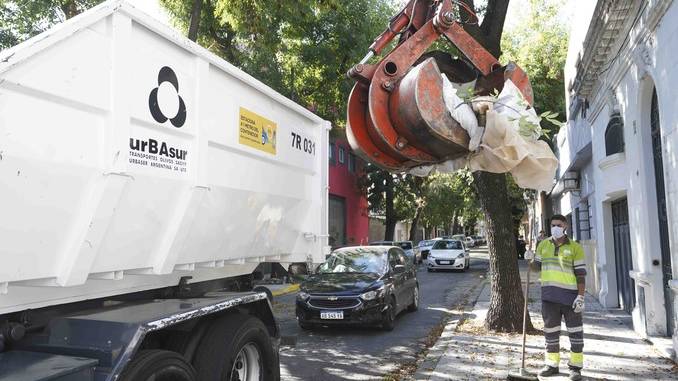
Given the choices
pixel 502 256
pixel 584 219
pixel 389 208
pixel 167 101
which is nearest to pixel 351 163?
pixel 389 208

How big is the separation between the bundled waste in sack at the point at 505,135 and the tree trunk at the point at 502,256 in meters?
4.38

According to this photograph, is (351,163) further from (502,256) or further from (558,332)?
(558,332)

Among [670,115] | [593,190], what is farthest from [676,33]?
[593,190]

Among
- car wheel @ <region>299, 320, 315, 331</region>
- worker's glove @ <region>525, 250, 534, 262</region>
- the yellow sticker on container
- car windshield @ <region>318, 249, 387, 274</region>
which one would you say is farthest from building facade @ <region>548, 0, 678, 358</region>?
car wheel @ <region>299, 320, 315, 331</region>

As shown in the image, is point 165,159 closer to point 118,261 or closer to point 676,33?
point 118,261

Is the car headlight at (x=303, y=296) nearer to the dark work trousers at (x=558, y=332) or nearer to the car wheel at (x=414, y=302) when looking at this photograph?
the car wheel at (x=414, y=302)

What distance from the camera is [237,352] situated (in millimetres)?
4074

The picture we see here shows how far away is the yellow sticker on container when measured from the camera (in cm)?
462

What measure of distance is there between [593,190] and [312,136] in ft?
29.7

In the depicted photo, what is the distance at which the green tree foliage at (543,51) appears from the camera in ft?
70.7

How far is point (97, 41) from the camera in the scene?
3057mm

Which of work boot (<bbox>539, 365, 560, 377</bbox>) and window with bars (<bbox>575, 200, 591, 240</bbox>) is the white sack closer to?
work boot (<bbox>539, 365, 560, 377</bbox>)

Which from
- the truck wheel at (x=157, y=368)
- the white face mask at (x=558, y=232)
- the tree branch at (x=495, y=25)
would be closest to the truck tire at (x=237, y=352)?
the truck wheel at (x=157, y=368)

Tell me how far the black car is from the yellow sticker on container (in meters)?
4.55
